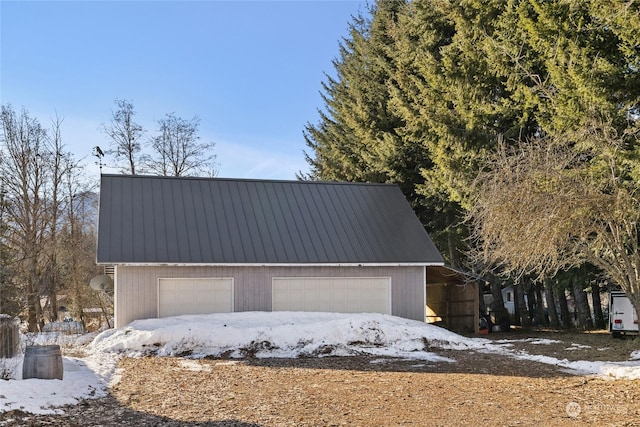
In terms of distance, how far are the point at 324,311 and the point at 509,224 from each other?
25.0ft

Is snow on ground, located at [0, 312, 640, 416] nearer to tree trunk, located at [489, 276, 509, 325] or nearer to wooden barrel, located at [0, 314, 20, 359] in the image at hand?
wooden barrel, located at [0, 314, 20, 359]

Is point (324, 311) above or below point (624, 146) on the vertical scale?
below

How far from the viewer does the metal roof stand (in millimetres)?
17375

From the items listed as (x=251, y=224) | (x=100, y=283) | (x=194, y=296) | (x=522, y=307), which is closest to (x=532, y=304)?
(x=522, y=307)

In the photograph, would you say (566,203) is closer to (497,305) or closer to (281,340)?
(281,340)

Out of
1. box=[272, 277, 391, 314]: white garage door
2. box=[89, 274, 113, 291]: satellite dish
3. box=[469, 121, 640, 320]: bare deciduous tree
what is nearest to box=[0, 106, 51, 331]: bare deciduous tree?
box=[89, 274, 113, 291]: satellite dish

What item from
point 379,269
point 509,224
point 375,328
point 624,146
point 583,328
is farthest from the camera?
point 583,328


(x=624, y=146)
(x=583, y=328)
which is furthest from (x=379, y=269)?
(x=583, y=328)

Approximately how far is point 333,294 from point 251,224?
11.7 feet

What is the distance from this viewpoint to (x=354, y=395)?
30.6ft

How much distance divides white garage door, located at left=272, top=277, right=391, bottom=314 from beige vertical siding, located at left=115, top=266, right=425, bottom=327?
0.56 feet

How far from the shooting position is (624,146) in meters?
13.7

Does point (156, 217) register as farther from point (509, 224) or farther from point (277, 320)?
point (509, 224)

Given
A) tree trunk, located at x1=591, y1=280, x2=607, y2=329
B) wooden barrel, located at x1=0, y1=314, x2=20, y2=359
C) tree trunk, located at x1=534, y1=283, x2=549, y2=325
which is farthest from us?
tree trunk, located at x1=534, y1=283, x2=549, y2=325
